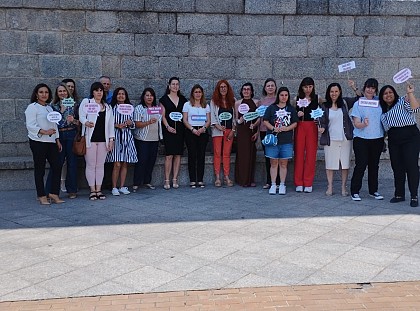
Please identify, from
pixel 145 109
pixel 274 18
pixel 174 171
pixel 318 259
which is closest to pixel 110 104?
pixel 145 109

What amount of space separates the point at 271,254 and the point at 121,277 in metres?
1.58

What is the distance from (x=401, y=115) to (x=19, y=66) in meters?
6.64

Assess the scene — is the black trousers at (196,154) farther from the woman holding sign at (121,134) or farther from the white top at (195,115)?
the woman holding sign at (121,134)

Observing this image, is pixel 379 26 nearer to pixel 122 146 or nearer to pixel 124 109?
pixel 124 109

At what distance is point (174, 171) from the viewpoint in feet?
26.0

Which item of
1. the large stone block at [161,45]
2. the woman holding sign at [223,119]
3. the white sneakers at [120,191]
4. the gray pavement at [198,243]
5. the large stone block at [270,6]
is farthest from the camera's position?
the large stone block at [270,6]

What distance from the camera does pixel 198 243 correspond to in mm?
4934

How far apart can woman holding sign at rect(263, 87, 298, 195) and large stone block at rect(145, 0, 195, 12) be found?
2598 millimetres

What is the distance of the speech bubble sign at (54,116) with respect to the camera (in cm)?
642

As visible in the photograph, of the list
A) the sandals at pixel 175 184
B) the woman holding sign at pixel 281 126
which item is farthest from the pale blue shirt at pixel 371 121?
the sandals at pixel 175 184

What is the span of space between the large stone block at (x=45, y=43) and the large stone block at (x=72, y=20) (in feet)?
→ 0.69

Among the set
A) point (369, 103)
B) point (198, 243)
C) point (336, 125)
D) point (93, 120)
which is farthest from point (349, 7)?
point (198, 243)

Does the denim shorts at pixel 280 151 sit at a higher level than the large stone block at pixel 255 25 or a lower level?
lower

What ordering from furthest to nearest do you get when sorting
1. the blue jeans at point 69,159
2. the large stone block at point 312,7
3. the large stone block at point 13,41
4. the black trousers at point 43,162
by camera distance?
the large stone block at point 312,7 → the large stone block at point 13,41 → the blue jeans at point 69,159 → the black trousers at point 43,162
